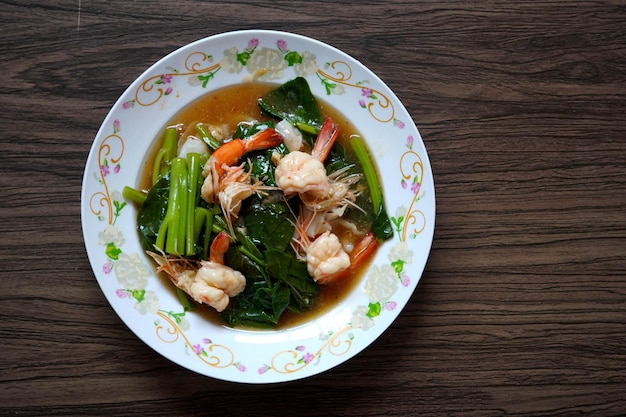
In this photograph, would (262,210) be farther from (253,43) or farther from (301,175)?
(253,43)

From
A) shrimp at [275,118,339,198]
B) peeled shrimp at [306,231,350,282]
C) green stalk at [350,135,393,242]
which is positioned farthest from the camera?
green stalk at [350,135,393,242]

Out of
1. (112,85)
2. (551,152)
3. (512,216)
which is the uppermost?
(112,85)

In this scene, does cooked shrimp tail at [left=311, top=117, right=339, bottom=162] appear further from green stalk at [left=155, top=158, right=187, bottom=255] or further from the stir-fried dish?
green stalk at [left=155, top=158, right=187, bottom=255]

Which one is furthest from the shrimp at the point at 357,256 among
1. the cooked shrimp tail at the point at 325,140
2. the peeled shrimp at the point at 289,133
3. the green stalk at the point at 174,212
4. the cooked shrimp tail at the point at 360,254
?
the green stalk at the point at 174,212

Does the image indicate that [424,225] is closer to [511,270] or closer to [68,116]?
[511,270]

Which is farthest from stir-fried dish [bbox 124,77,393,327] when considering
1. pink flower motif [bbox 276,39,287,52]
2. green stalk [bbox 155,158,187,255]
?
pink flower motif [bbox 276,39,287,52]

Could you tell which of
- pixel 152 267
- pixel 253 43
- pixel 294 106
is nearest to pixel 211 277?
pixel 152 267

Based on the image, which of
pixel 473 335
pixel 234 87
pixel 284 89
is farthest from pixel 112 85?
pixel 473 335
